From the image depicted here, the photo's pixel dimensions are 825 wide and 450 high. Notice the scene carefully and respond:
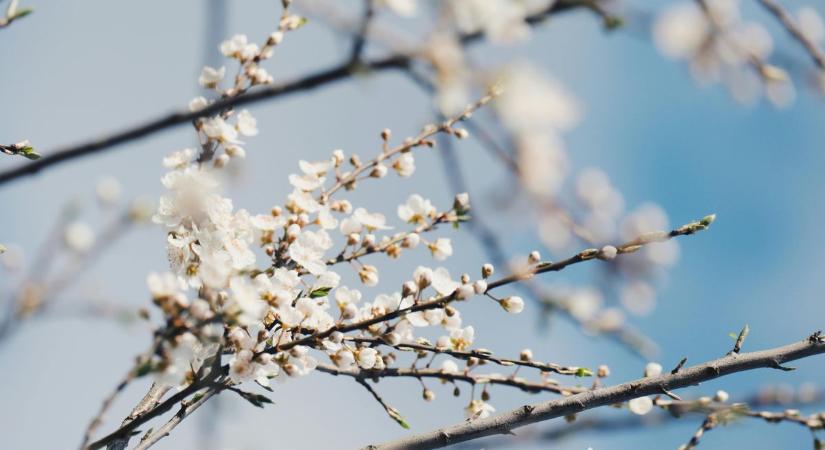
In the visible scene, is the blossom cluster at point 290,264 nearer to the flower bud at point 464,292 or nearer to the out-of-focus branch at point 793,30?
the flower bud at point 464,292

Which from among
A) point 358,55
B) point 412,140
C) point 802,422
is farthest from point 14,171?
point 802,422

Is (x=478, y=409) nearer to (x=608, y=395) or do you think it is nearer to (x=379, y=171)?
(x=608, y=395)

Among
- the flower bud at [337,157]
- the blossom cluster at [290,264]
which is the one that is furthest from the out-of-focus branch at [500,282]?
the flower bud at [337,157]

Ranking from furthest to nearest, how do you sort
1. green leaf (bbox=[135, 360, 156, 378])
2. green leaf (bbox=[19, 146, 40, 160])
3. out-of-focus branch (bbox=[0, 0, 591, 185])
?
green leaf (bbox=[19, 146, 40, 160]), green leaf (bbox=[135, 360, 156, 378]), out-of-focus branch (bbox=[0, 0, 591, 185])

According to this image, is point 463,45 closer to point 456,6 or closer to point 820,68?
point 456,6

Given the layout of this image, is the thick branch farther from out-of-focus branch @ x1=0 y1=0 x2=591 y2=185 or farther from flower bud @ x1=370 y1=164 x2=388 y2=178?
out-of-focus branch @ x1=0 y1=0 x2=591 y2=185

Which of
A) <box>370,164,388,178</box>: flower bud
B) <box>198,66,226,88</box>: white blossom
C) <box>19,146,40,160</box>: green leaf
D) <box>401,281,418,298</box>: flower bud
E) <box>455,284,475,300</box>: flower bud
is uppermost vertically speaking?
<box>198,66,226,88</box>: white blossom

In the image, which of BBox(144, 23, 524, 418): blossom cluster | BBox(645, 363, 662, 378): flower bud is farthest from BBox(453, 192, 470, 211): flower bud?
BBox(645, 363, 662, 378): flower bud

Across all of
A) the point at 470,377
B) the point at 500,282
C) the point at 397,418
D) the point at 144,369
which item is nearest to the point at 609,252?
the point at 500,282

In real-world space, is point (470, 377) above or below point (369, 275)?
below
